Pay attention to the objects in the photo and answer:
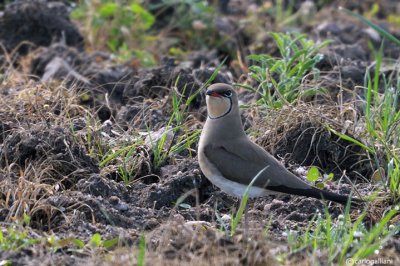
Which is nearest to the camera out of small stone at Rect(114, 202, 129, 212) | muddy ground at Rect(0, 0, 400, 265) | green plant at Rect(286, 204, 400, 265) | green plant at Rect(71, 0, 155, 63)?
green plant at Rect(286, 204, 400, 265)

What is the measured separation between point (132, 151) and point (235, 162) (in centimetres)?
79

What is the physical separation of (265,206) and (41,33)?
4016mm

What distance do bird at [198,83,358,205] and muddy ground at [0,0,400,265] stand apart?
17 cm

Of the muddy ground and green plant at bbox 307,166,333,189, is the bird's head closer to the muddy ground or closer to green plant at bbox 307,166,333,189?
the muddy ground

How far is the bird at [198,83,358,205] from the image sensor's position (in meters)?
4.77

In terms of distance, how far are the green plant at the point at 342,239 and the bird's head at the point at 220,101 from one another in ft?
2.84

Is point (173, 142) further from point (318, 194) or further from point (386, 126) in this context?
point (318, 194)

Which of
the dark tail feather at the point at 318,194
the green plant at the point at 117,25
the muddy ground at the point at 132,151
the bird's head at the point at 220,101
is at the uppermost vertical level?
the bird's head at the point at 220,101

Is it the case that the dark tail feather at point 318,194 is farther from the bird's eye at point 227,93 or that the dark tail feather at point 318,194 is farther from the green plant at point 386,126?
the bird's eye at point 227,93

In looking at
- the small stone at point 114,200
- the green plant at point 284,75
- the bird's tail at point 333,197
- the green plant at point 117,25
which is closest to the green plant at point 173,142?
the green plant at point 284,75

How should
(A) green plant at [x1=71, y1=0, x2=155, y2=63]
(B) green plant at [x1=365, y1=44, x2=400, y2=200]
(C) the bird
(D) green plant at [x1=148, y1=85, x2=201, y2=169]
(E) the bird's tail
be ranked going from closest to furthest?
(E) the bird's tail < (C) the bird < (B) green plant at [x1=365, y1=44, x2=400, y2=200] < (D) green plant at [x1=148, y1=85, x2=201, y2=169] < (A) green plant at [x1=71, y1=0, x2=155, y2=63]

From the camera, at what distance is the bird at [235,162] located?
15.6 feet

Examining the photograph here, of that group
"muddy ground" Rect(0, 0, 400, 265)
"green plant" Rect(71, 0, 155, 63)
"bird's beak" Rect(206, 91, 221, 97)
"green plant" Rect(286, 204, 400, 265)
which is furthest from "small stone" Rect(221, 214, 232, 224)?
"green plant" Rect(71, 0, 155, 63)

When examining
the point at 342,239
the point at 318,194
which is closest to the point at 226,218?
the point at 318,194
